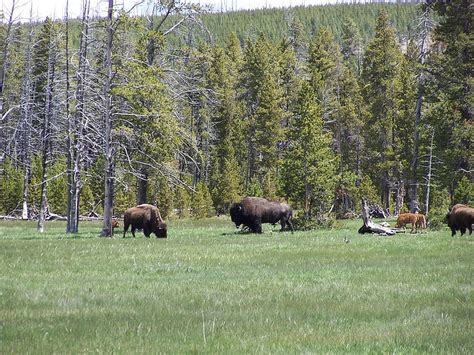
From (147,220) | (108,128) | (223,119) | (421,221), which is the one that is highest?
(223,119)

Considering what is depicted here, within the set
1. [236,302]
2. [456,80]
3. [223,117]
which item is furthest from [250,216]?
[223,117]

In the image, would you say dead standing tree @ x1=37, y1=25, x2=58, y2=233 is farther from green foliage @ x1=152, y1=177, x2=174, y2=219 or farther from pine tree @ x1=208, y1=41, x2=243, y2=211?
pine tree @ x1=208, y1=41, x2=243, y2=211

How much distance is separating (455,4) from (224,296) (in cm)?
3406

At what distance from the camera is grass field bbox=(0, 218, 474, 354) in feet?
24.8

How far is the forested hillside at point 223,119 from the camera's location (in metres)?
32.3

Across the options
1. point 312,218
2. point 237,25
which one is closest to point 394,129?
point 312,218

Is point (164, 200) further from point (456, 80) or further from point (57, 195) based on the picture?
point (456, 80)

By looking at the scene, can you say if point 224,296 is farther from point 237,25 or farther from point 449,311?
point 237,25

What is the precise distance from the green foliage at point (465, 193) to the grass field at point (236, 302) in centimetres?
2356

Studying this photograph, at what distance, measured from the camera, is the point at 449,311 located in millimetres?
9922

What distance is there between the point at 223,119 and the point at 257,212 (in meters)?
45.0

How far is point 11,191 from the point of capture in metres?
64.5

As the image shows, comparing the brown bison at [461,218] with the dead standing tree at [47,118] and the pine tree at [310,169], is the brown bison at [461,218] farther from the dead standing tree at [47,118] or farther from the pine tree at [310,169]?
the dead standing tree at [47,118]

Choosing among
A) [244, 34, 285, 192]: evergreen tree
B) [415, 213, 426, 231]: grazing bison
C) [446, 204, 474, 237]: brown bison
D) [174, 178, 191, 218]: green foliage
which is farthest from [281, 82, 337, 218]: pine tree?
[244, 34, 285, 192]: evergreen tree
